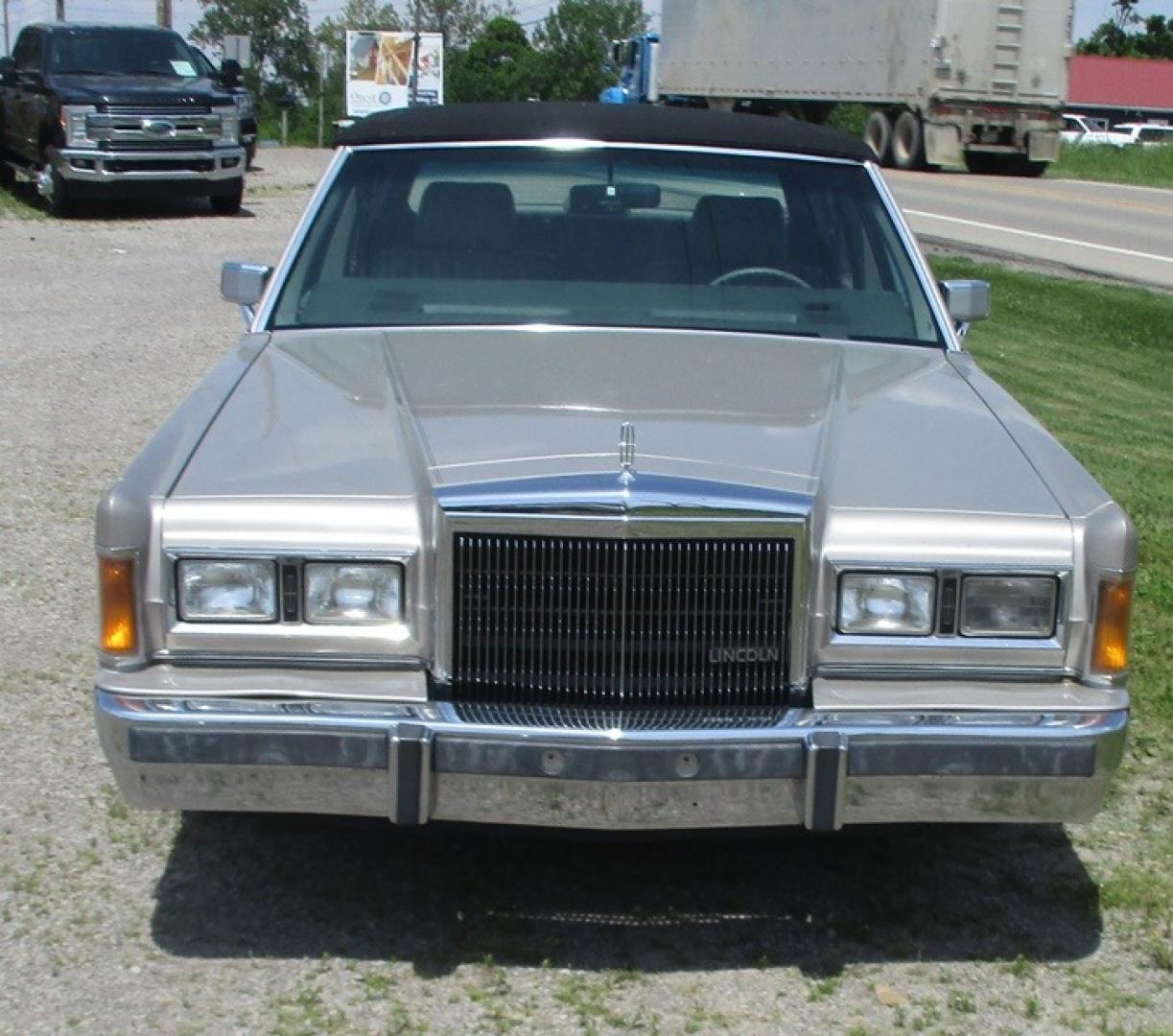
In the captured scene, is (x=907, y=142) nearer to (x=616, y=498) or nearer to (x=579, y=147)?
(x=579, y=147)

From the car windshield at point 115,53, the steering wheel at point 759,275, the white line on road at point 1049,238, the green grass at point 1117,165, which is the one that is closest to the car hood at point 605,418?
the steering wheel at point 759,275

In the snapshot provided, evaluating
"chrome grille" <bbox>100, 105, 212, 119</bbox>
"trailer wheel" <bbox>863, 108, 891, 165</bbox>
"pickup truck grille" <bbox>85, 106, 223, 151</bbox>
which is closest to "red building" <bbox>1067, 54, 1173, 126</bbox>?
"trailer wheel" <bbox>863, 108, 891, 165</bbox>

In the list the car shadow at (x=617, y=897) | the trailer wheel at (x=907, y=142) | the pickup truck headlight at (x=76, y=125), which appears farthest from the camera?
the trailer wheel at (x=907, y=142)

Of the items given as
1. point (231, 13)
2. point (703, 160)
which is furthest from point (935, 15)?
point (231, 13)

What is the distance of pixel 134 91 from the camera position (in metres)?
19.3

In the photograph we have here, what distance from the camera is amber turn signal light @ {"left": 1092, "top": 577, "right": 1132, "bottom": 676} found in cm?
380

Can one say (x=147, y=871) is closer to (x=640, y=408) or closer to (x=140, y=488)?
(x=140, y=488)

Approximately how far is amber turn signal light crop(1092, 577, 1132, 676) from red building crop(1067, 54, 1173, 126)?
295 ft

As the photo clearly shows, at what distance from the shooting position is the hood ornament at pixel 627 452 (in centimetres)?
372

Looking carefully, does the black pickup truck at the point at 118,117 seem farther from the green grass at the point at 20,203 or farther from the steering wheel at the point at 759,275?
the steering wheel at the point at 759,275

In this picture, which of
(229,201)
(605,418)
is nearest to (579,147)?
(605,418)

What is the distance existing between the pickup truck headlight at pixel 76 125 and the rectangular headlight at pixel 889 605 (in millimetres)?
16787

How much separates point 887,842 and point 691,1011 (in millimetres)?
1014

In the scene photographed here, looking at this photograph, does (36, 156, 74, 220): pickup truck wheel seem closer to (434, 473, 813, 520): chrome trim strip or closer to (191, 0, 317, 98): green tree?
(434, 473, 813, 520): chrome trim strip
